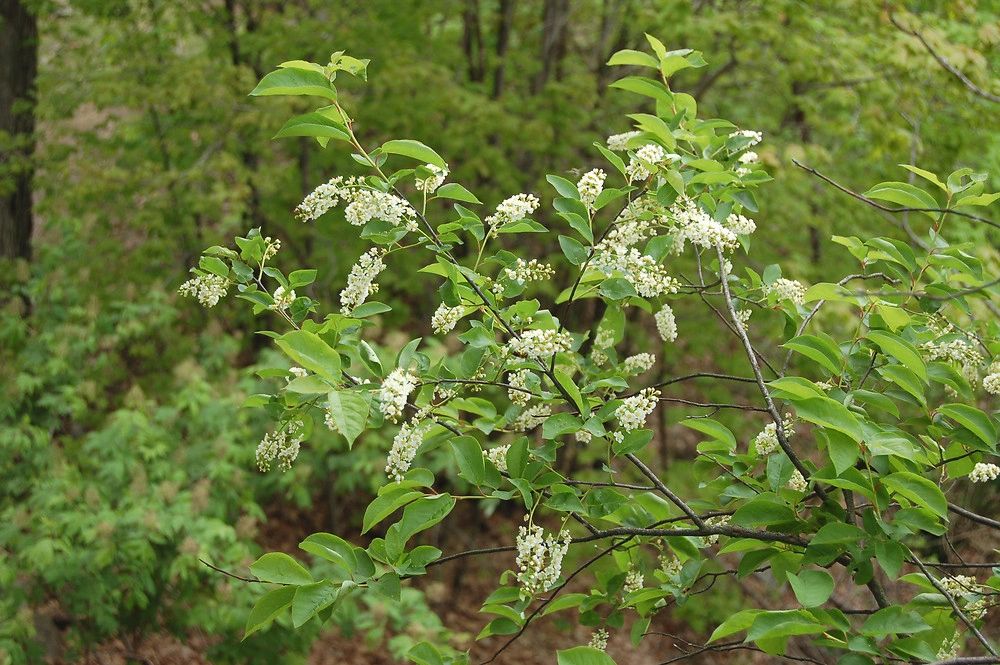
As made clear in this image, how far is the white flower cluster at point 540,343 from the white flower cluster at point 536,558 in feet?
0.99

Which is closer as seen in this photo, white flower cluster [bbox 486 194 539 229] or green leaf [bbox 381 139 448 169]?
green leaf [bbox 381 139 448 169]

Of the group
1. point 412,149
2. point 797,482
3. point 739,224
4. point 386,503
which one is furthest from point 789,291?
point 386,503

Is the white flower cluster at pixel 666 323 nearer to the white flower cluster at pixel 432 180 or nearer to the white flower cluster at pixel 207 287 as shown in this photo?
the white flower cluster at pixel 432 180

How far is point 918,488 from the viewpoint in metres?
1.48

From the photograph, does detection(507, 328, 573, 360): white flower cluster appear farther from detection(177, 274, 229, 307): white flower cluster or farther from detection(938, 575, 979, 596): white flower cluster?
detection(938, 575, 979, 596): white flower cluster

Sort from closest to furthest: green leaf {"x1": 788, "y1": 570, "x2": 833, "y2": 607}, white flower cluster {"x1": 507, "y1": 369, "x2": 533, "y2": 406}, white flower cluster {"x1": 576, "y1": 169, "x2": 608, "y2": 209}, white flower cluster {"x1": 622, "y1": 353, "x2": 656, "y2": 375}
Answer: green leaf {"x1": 788, "y1": 570, "x2": 833, "y2": 607} < white flower cluster {"x1": 507, "y1": 369, "x2": 533, "y2": 406} < white flower cluster {"x1": 576, "y1": 169, "x2": 608, "y2": 209} < white flower cluster {"x1": 622, "y1": 353, "x2": 656, "y2": 375}

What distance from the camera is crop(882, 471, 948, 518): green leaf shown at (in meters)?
Result: 1.47

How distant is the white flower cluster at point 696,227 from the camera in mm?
1772

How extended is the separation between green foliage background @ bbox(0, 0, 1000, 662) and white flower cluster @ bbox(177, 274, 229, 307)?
2.89 metres

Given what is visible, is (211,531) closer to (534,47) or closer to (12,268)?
(12,268)

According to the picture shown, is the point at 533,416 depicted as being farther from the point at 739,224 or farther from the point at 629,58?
the point at 629,58

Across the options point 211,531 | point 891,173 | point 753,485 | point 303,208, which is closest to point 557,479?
point 753,485

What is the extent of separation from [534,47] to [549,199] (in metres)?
2.05

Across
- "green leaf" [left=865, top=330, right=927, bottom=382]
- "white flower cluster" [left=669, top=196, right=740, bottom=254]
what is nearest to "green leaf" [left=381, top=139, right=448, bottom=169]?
"white flower cluster" [left=669, top=196, right=740, bottom=254]
